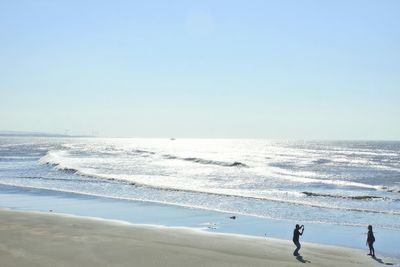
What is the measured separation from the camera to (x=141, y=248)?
58.7 feet

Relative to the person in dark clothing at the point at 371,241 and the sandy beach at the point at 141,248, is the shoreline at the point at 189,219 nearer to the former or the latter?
the person in dark clothing at the point at 371,241

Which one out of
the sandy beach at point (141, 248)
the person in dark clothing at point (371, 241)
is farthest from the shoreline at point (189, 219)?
the sandy beach at point (141, 248)

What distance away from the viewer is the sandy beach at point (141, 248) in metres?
16.0

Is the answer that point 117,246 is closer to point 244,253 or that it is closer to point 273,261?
point 244,253

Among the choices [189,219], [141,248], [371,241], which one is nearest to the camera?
[141,248]

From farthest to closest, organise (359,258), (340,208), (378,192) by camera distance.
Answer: (378,192) < (340,208) < (359,258)

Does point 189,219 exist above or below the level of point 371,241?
below

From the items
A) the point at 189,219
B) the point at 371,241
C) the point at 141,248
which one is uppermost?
the point at 371,241

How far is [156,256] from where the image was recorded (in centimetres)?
1683

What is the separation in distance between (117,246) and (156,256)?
2169 millimetres

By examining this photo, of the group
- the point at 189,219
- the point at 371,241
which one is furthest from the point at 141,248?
the point at 371,241

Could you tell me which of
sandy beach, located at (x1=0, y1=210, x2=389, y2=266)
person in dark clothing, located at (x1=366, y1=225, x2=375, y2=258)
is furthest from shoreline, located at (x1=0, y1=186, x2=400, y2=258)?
sandy beach, located at (x1=0, y1=210, x2=389, y2=266)

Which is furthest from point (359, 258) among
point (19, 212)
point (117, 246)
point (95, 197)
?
point (95, 197)

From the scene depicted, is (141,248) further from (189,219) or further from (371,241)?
(371,241)
